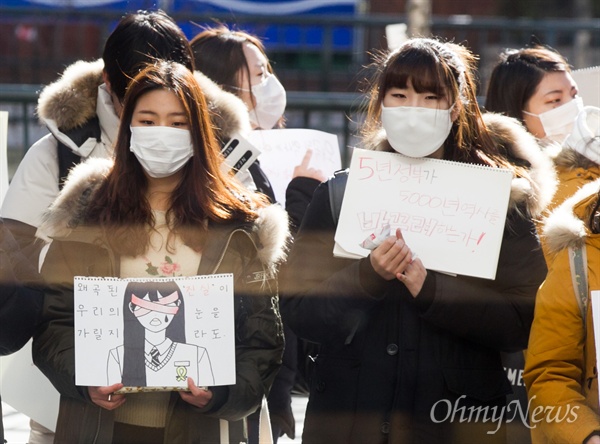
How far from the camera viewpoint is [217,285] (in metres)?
3.60

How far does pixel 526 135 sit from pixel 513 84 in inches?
46.9

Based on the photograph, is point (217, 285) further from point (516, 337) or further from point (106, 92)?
point (106, 92)

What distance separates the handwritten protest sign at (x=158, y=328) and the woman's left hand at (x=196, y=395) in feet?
0.06

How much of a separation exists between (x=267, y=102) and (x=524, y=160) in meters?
1.69

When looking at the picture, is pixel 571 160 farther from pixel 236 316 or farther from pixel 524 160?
pixel 236 316

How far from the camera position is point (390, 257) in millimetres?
3547

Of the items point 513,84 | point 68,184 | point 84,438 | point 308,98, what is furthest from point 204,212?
point 308,98

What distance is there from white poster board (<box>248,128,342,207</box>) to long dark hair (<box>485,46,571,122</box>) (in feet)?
2.54

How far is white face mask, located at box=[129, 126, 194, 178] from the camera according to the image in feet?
12.6

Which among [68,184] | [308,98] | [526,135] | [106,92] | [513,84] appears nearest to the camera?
[68,184]

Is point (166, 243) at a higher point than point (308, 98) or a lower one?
higher

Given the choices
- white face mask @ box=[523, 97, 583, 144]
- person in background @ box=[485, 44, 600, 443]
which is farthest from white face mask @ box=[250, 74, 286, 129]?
white face mask @ box=[523, 97, 583, 144]

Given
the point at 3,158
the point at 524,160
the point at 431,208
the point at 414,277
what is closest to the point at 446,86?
the point at 431,208

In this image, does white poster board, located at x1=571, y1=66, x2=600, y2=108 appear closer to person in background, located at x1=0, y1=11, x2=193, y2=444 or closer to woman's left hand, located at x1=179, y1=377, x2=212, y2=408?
person in background, located at x1=0, y1=11, x2=193, y2=444
